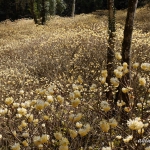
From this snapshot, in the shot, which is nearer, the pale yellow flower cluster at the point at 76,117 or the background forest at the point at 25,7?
the pale yellow flower cluster at the point at 76,117

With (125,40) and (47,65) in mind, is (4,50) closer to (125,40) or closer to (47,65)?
(47,65)

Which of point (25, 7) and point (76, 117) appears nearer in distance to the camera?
Answer: point (76, 117)

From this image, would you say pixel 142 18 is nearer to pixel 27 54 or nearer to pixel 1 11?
pixel 27 54

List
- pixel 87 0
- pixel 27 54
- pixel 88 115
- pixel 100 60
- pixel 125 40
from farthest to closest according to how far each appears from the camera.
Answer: pixel 87 0 → pixel 27 54 → pixel 100 60 → pixel 125 40 → pixel 88 115

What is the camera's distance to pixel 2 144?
4.15 metres

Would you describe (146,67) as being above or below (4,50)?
above

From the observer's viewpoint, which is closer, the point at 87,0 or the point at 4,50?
the point at 4,50

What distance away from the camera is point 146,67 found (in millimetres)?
2170

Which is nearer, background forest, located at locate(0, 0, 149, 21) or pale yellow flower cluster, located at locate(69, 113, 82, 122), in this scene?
pale yellow flower cluster, located at locate(69, 113, 82, 122)

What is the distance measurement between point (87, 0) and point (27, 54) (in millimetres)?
26978

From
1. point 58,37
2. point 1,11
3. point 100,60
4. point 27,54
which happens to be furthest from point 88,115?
point 1,11

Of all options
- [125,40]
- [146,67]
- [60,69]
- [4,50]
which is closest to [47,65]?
[60,69]

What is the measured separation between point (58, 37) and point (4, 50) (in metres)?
2.58

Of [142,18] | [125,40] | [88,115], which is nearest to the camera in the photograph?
[88,115]
